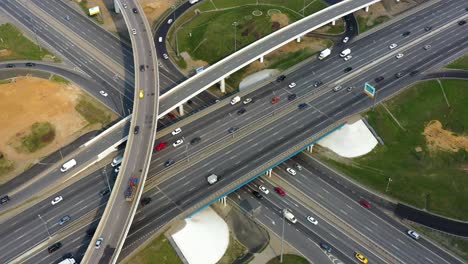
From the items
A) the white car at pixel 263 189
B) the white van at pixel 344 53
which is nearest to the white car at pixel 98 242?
the white car at pixel 263 189

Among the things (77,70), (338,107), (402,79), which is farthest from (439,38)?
(77,70)

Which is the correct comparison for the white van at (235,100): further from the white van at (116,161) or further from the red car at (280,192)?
the white van at (116,161)

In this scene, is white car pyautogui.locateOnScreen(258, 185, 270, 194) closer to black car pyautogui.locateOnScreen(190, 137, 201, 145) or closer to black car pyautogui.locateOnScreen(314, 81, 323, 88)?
black car pyautogui.locateOnScreen(190, 137, 201, 145)

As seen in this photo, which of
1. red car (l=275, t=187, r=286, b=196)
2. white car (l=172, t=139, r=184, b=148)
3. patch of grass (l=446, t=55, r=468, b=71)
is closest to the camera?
red car (l=275, t=187, r=286, b=196)

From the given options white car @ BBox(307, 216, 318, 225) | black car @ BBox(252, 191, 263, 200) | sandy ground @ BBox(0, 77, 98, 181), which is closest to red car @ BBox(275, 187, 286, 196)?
black car @ BBox(252, 191, 263, 200)

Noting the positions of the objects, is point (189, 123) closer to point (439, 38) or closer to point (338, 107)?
point (338, 107)

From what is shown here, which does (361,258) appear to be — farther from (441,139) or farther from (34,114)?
(34,114)
